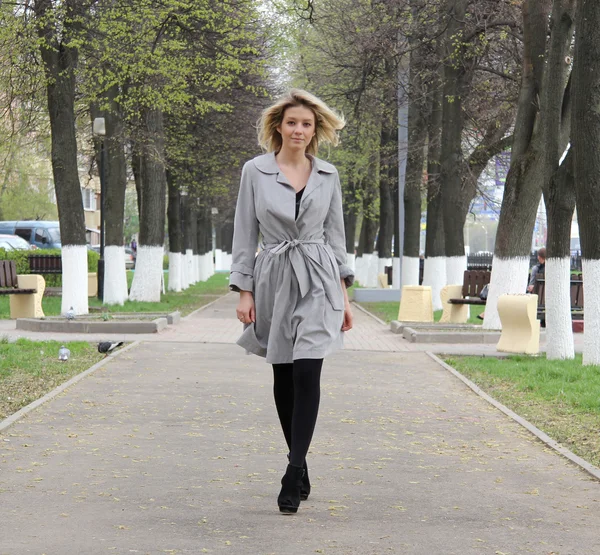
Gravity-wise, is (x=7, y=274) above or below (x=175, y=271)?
above

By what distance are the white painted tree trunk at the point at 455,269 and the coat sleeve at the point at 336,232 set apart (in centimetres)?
1840

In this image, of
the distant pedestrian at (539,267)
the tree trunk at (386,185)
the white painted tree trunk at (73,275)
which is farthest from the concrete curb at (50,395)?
the tree trunk at (386,185)

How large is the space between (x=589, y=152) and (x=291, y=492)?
7.91 m

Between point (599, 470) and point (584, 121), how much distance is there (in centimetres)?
622

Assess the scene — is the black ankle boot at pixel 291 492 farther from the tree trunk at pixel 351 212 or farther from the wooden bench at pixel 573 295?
the tree trunk at pixel 351 212

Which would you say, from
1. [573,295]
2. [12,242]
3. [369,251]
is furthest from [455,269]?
[12,242]

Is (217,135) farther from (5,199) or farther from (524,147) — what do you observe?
(5,199)

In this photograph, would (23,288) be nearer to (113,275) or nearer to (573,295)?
(113,275)

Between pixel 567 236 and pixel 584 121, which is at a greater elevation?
pixel 584 121

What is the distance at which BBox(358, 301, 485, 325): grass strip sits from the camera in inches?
973

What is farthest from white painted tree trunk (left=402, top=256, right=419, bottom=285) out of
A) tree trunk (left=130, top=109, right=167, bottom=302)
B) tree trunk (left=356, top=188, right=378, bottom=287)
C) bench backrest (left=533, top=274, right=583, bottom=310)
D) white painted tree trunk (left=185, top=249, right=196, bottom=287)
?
white painted tree trunk (left=185, top=249, right=196, bottom=287)

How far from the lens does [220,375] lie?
12625 millimetres

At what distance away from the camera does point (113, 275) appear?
26.0 meters

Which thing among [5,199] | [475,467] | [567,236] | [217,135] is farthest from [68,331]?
[5,199]
